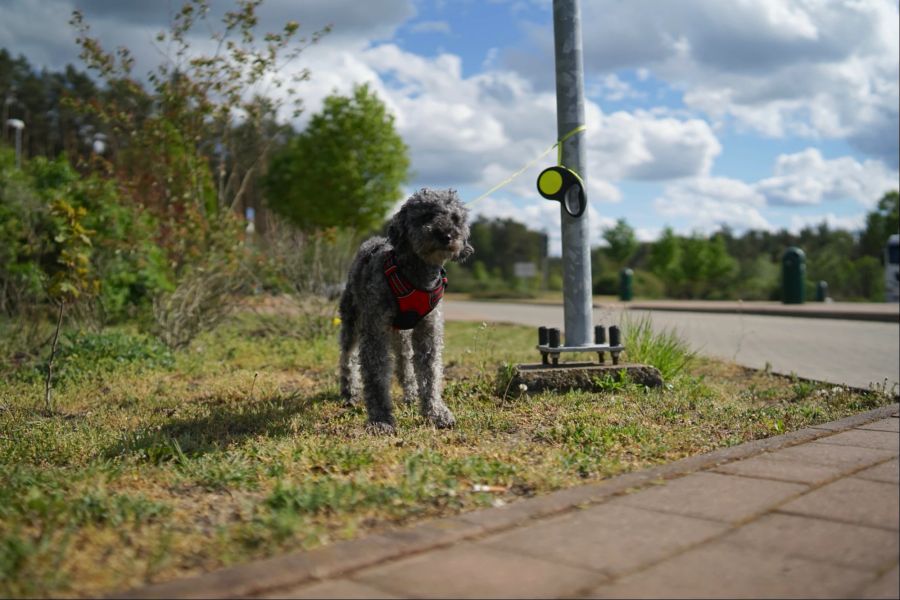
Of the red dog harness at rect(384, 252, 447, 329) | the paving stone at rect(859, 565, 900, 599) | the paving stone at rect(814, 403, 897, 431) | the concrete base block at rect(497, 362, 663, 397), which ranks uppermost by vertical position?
the red dog harness at rect(384, 252, 447, 329)

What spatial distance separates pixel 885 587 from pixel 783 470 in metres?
1.26

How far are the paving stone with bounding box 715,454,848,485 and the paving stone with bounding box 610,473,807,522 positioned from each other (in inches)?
3.5

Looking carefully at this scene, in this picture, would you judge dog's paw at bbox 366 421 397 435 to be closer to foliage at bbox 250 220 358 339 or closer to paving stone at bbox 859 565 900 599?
paving stone at bbox 859 565 900 599

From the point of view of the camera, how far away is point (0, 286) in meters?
10.3

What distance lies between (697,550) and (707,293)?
39.8 m

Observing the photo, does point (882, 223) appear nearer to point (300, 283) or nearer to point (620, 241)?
point (620, 241)

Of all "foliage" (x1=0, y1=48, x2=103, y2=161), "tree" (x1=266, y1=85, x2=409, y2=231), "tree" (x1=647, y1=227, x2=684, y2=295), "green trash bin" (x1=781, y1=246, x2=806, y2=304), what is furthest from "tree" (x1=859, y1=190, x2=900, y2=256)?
"foliage" (x1=0, y1=48, x2=103, y2=161)

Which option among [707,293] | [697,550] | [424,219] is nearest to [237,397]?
[424,219]

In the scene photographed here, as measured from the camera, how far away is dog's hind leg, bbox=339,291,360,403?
6.57 meters

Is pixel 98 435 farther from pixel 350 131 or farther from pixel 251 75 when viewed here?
pixel 350 131

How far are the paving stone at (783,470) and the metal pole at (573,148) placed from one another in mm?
3065

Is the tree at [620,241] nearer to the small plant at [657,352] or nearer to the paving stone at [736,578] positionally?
the small plant at [657,352]

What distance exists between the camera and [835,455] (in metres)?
3.97

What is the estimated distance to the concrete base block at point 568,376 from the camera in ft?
20.5
